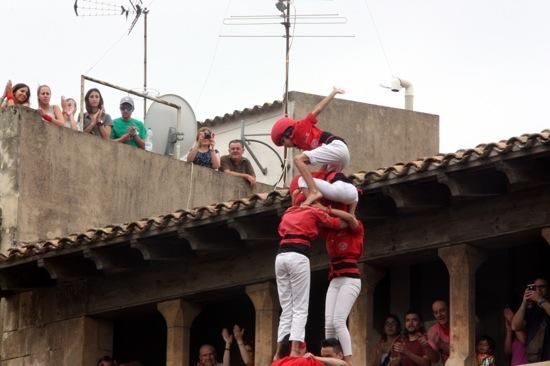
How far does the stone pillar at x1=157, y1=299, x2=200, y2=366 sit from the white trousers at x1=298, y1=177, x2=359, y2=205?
460 cm

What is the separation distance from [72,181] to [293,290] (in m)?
8.00

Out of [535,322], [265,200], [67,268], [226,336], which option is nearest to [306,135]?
[265,200]

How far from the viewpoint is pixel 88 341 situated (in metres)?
26.4

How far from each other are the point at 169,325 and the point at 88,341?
4.09 ft

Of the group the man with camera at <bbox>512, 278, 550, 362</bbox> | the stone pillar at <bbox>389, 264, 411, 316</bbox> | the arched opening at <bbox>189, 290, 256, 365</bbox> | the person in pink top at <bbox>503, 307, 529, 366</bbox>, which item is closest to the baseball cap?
the arched opening at <bbox>189, 290, 256, 365</bbox>

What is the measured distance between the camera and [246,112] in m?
36.0

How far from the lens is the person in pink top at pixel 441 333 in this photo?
22812 millimetres

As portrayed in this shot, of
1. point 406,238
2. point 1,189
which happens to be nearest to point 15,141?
point 1,189

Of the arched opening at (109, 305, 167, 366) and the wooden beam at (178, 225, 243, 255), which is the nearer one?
the wooden beam at (178, 225, 243, 255)

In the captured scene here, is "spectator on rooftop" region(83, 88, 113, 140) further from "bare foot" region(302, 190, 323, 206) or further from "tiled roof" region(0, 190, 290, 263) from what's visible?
"bare foot" region(302, 190, 323, 206)

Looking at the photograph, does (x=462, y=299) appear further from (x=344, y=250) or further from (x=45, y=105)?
(x=45, y=105)

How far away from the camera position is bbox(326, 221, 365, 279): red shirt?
69.4ft

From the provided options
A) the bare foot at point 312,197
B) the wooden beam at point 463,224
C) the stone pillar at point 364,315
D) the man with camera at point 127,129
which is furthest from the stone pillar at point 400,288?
the man with camera at point 127,129

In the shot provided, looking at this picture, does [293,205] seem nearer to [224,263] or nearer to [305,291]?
[305,291]
